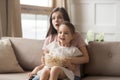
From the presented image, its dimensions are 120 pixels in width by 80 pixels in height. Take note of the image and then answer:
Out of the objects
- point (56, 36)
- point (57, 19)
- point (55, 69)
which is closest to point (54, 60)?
point (55, 69)

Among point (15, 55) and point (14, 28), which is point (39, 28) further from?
point (15, 55)

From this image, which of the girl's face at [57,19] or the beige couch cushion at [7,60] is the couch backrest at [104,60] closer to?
the girl's face at [57,19]

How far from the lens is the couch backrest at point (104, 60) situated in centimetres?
265

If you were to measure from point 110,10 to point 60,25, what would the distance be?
277cm

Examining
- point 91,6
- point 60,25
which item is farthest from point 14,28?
point 91,6

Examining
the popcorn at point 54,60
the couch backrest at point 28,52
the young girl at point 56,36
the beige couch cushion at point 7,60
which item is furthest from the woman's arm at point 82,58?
the beige couch cushion at point 7,60

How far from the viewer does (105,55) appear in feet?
8.83

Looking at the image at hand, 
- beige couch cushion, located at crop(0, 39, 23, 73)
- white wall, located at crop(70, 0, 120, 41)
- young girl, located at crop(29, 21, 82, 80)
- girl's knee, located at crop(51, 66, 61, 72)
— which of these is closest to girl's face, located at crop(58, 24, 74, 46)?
young girl, located at crop(29, 21, 82, 80)

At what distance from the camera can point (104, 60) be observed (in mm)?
2676

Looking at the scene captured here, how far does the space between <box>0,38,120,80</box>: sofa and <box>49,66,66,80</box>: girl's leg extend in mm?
366

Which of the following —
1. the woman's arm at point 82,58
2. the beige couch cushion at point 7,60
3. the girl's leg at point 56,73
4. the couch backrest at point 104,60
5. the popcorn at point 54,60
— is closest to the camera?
the girl's leg at point 56,73

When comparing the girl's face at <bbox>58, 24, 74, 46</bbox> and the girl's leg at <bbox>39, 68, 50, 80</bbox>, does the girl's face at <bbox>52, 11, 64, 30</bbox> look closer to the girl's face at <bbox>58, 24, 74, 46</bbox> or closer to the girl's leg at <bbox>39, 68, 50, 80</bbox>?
the girl's face at <bbox>58, 24, 74, 46</bbox>

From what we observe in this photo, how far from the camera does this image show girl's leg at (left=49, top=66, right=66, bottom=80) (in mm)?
2238

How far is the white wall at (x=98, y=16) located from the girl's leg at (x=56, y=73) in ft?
9.73
